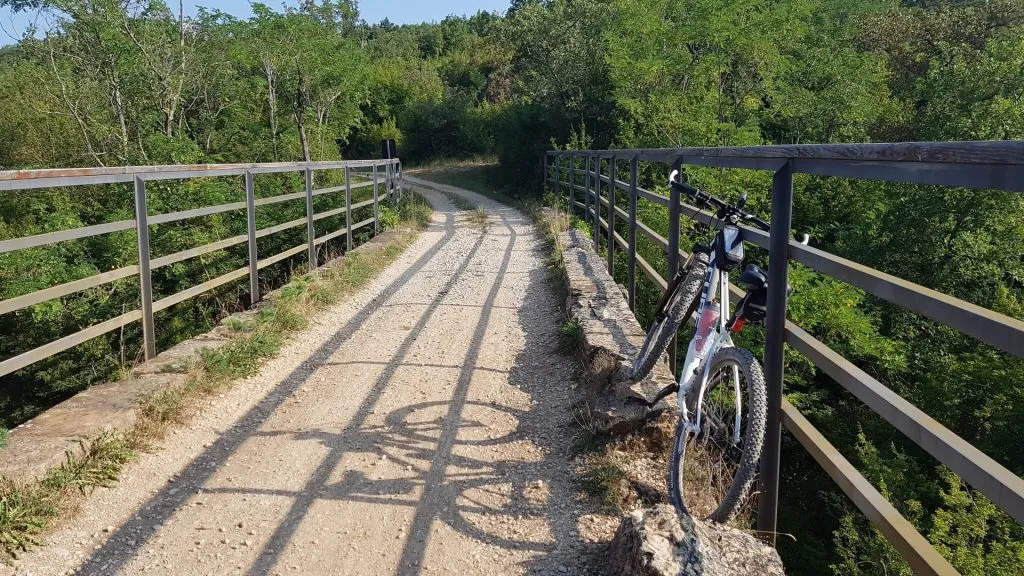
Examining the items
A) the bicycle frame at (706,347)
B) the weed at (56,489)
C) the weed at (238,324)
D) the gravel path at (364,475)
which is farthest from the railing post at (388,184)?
the bicycle frame at (706,347)

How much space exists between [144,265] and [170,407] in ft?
3.96

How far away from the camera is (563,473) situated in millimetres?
3906

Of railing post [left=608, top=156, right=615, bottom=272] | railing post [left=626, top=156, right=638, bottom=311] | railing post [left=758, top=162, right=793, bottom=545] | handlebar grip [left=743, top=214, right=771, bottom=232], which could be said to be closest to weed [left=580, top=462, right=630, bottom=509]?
railing post [left=758, top=162, right=793, bottom=545]

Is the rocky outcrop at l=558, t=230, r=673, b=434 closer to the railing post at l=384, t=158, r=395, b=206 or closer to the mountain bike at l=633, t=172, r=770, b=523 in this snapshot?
the mountain bike at l=633, t=172, r=770, b=523

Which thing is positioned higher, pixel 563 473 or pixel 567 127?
pixel 567 127

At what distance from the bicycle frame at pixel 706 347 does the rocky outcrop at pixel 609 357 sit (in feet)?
2.12

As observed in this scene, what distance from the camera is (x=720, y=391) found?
3.22m

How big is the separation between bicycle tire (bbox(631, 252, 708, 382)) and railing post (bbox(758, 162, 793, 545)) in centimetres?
66

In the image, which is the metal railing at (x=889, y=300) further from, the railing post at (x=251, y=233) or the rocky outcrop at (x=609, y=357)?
the railing post at (x=251, y=233)

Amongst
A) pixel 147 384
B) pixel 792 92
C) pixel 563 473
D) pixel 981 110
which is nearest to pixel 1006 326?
pixel 563 473

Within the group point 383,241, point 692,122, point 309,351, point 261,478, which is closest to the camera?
point 261,478

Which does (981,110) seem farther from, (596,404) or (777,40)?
(596,404)

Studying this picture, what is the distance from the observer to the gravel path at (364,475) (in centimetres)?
306

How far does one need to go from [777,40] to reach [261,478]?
23.7m
